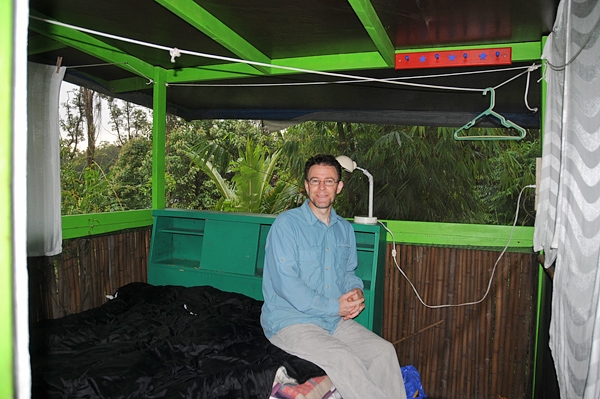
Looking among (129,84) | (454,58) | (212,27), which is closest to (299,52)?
(212,27)

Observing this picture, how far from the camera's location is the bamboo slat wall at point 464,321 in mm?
2936

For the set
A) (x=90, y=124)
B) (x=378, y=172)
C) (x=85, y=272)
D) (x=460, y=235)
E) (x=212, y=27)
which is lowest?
(x=85, y=272)

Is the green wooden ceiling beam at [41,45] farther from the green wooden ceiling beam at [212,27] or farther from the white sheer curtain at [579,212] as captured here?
the white sheer curtain at [579,212]

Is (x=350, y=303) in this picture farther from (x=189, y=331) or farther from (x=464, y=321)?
(x=464, y=321)

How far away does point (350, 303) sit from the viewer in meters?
2.25

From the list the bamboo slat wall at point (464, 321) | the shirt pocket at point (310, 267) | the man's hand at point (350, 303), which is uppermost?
the shirt pocket at point (310, 267)

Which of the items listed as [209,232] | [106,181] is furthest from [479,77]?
[106,181]

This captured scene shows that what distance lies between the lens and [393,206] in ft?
15.7

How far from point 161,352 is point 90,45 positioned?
2.15 m

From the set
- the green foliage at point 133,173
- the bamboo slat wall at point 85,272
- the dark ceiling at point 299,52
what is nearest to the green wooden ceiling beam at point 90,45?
the dark ceiling at point 299,52

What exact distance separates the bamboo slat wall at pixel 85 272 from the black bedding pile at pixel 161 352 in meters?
0.23

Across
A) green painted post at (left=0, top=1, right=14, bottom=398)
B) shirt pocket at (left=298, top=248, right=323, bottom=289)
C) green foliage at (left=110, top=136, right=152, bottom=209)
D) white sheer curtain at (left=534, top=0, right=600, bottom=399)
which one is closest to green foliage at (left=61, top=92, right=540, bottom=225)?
green foliage at (left=110, top=136, right=152, bottom=209)

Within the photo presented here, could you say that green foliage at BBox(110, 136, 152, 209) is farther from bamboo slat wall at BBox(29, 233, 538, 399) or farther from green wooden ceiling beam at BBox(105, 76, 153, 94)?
bamboo slat wall at BBox(29, 233, 538, 399)

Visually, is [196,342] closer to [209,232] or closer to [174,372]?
[174,372]
